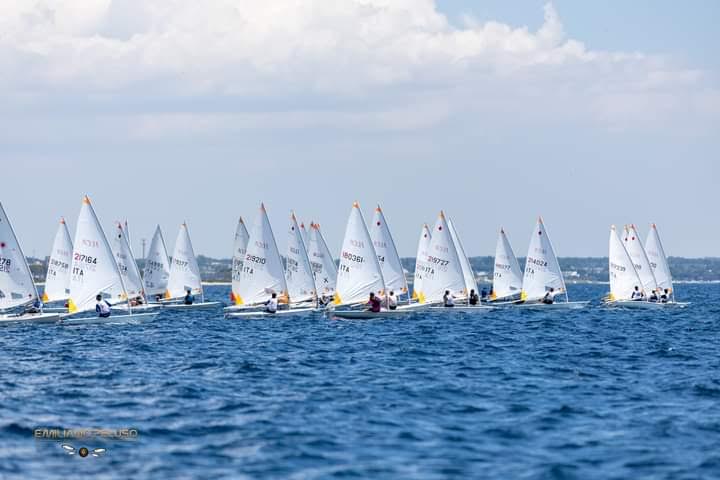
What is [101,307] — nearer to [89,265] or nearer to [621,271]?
[89,265]

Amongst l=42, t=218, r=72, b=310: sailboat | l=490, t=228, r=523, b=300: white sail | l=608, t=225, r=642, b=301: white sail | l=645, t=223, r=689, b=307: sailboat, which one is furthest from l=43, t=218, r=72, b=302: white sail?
l=645, t=223, r=689, b=307: sailboat

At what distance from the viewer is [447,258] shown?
68875 millimetres

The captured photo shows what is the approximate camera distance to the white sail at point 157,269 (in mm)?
81562

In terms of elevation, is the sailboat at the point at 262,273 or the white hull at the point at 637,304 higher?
the sailboat at the point at 262,273

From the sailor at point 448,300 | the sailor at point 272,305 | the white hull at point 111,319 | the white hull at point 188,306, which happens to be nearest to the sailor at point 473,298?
the sailor at point 448,300

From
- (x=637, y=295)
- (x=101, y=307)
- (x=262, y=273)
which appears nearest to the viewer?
(x=101, y=307)

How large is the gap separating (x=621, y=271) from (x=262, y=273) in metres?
28.9

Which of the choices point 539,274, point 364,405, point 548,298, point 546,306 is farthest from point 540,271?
point 364,405

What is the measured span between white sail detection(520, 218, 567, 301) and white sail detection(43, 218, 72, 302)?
3108 centimetres

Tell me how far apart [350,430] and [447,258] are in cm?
4356

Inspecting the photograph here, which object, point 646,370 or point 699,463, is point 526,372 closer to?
point 646,370

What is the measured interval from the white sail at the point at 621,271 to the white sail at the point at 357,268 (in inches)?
958

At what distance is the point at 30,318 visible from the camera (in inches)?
2164

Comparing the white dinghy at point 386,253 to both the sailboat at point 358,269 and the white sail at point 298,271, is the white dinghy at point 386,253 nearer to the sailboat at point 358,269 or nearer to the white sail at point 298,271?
the sailboat at point 358,269
